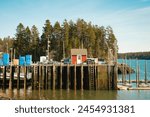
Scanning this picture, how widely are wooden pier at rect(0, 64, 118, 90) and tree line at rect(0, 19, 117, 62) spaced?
1706 inches

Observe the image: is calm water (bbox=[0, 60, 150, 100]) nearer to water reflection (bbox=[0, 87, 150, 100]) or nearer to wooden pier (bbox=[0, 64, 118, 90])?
water reflection (bbox=[0, 87, 150, 100])

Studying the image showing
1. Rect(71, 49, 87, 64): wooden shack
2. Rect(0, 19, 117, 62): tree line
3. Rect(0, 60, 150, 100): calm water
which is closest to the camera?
Rect(0, 60, 150, 100): calm water

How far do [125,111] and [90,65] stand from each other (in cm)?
2790

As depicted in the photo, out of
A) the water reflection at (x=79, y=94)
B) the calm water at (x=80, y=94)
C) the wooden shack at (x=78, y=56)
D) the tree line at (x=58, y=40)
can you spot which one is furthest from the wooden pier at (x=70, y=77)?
the tree line at (x=58, y=40)

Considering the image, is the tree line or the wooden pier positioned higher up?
the tree line

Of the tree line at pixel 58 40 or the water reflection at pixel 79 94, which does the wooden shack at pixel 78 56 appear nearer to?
the water reflection at pixel 79 94

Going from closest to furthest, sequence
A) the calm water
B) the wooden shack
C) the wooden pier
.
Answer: the calm water → the wooden pier → the wooden shack

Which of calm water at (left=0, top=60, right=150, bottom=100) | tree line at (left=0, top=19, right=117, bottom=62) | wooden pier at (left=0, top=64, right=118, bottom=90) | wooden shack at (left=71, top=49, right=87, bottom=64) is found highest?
tree line at (left=0, top=19, right=117, bottom=62)

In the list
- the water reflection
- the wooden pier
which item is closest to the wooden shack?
the wooden pier

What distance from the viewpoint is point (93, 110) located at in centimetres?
2112

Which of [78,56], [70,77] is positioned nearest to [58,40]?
[78,56]

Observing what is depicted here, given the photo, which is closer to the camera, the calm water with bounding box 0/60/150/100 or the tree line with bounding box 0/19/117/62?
the calm water with bounding box 0/60/150/100

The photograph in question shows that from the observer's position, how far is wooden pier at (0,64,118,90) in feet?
158

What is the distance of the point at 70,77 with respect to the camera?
50.2 m
